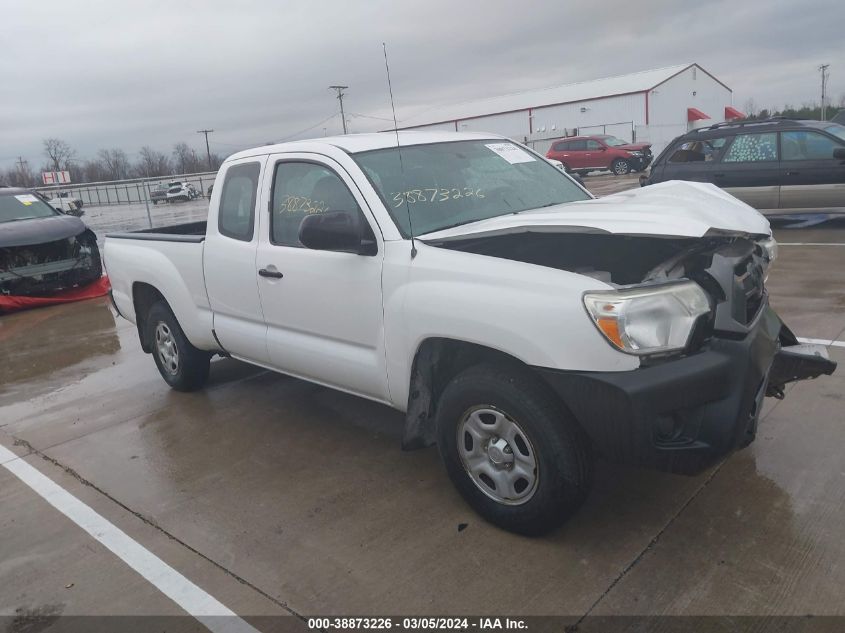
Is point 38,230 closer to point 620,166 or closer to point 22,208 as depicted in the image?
point 22,208

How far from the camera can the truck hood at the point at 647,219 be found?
299 centimetres

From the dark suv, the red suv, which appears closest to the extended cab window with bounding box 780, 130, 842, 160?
the dark suv

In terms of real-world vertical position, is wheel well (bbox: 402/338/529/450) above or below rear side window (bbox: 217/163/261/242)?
below

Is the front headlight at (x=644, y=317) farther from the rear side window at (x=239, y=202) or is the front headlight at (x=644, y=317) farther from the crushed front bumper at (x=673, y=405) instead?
the rear side window at (x=239, y=202)

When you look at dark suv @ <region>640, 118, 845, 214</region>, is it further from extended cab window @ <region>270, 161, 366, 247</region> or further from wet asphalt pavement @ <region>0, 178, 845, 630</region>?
extended cab window @ <region>270, 161, 366, 247</region>

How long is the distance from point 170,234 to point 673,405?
14.3 ft

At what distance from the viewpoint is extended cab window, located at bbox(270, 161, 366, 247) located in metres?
4.06

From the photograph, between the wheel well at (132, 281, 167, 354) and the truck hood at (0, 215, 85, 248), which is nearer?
the wheel well at (132, 281, 167, 354)

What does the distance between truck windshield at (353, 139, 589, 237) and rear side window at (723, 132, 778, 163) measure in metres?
7.94

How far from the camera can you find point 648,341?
279 centimetres

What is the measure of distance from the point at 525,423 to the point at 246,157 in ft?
9.41

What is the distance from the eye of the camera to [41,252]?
1042 centimetres

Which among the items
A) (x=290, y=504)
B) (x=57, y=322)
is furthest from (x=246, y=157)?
(x=57, y=322)

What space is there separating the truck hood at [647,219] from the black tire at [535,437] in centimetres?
68
